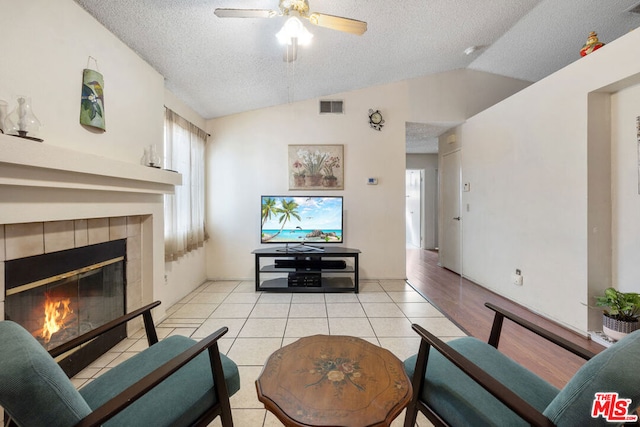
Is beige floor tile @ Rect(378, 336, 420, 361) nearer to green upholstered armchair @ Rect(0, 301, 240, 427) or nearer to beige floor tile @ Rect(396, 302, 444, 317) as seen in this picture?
beige floor tile @ Rect(396, 302, 444, 317)

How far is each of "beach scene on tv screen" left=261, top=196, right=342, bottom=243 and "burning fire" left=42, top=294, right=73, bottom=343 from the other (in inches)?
77.4

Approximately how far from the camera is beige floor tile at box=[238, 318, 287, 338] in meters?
2.18

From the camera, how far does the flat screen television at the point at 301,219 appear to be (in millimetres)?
3365

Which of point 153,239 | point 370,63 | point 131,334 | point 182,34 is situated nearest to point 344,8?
point 370,63

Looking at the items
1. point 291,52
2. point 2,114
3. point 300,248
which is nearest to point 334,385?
point 2,114

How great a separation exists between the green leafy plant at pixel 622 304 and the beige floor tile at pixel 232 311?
10.2 feet

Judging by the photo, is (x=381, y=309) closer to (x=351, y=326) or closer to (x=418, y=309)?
(x=418, y=309)

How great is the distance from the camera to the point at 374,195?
3707 mm

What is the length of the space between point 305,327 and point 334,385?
1.39m

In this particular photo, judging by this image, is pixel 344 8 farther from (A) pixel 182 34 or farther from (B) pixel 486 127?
(B) pixel 486 127

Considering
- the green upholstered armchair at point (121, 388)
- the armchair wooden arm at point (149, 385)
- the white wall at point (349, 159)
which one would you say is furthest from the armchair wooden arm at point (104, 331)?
the white wall at point (349, 159)

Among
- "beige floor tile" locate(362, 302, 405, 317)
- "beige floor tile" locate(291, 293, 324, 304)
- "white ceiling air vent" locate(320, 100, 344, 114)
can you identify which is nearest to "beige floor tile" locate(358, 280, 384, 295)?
"beige floor tile" locate(362, 302, 405, 317)

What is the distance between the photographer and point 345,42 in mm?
2496

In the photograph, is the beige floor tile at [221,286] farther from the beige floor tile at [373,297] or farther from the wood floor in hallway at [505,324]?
the wood floor in hallway at [505,324]
